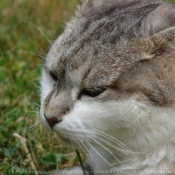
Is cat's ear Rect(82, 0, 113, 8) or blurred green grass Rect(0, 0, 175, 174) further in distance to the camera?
blurred green grass Rect(0, 0, 175, 174)

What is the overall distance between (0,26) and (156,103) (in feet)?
8.95

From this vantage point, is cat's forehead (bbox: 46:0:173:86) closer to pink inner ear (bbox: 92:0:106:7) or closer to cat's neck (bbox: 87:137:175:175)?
pink inner ear (bbox: 92:0:106:7)

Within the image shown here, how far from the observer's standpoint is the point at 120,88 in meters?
2.38

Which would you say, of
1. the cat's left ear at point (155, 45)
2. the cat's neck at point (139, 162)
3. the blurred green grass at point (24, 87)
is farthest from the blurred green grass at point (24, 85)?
the cat's left ear at point (155, 45)

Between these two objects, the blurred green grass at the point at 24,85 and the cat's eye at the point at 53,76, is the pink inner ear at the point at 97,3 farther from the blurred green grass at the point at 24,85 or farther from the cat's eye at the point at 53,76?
the cat's eye at the point at 53,76

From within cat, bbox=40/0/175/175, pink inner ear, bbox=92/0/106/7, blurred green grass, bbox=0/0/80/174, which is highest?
pink inner ear, bbox=92/0/106/7

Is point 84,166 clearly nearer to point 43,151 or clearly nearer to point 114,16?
point 43,151

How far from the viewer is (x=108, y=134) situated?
248 centimetres

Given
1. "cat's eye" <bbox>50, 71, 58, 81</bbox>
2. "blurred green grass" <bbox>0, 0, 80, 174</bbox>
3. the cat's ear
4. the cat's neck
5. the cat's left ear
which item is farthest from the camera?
"blurred green grass" <bbox>0, 0, 80, 174</bbox>

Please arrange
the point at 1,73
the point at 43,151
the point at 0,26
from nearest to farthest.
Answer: the point at 43,151, the point at 1,73, the point at 0,26

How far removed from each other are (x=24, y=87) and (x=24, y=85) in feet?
0.11

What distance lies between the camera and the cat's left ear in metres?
2.36

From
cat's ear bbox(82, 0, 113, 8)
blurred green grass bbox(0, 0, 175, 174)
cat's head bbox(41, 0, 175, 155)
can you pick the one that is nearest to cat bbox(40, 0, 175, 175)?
cat's head bbox(41, 0, 175, 155)

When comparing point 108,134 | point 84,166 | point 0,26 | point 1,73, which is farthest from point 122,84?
point 0,26
